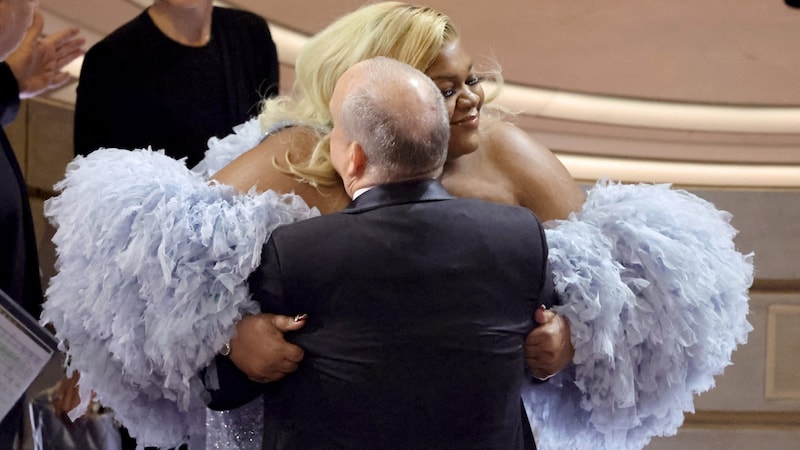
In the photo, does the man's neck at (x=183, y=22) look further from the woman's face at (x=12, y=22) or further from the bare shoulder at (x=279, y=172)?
the bare shoulder at (x=279, y=172)

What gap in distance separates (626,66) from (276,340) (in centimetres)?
187

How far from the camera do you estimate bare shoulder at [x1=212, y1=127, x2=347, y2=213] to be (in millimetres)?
1332

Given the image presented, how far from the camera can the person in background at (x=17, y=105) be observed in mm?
1724

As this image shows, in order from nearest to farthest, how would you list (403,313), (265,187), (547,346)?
(403,313) → (547,346) → (265,187)

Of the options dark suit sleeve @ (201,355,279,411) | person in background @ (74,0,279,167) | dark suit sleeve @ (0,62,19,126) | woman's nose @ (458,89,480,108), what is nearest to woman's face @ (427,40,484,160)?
woman's nose @ (458,89,480,108)

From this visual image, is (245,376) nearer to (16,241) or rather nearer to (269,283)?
(269,283)

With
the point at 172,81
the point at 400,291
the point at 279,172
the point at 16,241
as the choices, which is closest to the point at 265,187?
the point at 279,172

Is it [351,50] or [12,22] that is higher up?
[351,50]

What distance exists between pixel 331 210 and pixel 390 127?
0.24 metres

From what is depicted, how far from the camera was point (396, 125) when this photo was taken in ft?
3.69

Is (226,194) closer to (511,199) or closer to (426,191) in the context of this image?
(426,191)

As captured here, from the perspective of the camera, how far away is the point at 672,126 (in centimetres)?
286

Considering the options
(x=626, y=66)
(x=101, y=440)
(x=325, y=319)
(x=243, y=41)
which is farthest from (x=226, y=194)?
(x=626, y=66)

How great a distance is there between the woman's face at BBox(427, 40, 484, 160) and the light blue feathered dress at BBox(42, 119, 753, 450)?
166 mm
